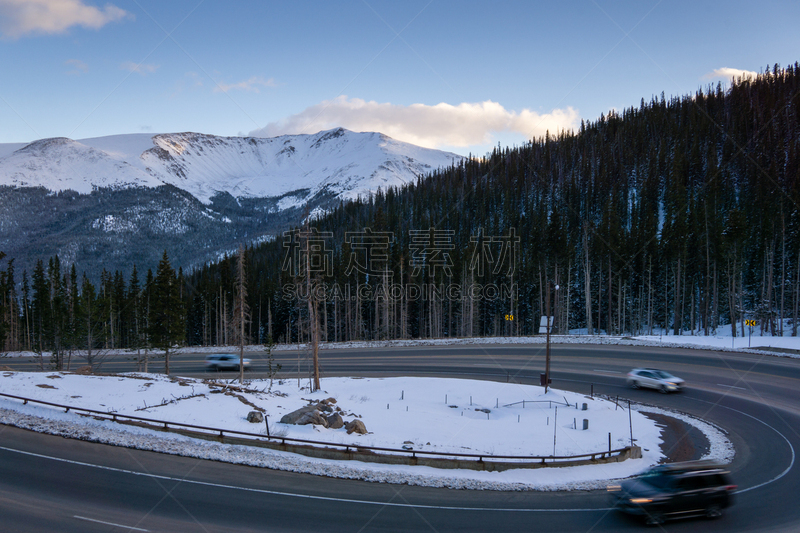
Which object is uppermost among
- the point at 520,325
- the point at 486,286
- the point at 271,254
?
the point at 271,254

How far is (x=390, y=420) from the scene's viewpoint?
23.2m

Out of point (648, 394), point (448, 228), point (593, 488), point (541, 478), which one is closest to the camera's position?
point (593, 488)

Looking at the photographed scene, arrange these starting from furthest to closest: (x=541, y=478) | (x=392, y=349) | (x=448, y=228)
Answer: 1. (x=448, y=228)
2. (x=392, y=349)
3. (x=541, y=478)

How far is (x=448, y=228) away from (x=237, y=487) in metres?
103

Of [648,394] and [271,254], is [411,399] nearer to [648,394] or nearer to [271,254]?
[648,394]

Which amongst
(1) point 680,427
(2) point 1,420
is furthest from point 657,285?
(2) point 1,420

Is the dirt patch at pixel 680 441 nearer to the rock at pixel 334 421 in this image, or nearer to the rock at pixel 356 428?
the rock at pixel 356 428

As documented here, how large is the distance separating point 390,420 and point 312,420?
4.75 metres

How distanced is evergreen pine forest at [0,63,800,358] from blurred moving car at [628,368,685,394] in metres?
8.43

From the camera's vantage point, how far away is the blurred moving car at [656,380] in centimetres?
2812

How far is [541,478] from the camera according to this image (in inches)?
585

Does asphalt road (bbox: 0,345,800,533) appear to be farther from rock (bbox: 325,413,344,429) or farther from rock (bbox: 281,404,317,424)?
rock (bbox: 325,413,344,429)

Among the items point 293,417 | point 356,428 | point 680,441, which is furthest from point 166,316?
point 680,441

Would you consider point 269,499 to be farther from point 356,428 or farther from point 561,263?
point 561,263
